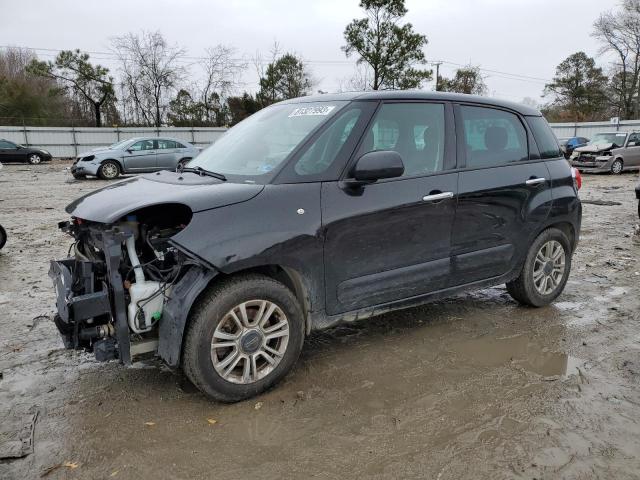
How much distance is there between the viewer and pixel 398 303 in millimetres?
3775

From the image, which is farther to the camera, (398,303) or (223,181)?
(398,303)

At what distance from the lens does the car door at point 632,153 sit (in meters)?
19.6

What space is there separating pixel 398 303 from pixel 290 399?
1083 millimetres

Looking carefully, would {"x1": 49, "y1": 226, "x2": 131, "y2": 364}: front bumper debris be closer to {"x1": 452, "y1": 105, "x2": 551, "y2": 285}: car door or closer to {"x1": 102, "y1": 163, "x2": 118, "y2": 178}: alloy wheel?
{"x1": 452, "y1": 105, "x2": 551, "y2": 285}: car door

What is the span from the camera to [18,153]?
26281 mm

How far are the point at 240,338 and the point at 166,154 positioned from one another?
16.7 m

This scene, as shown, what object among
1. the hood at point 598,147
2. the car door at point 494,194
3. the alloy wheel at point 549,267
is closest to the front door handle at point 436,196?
the car door at point 494,194

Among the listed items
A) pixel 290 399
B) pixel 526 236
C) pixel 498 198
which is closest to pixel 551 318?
pixel 526 236

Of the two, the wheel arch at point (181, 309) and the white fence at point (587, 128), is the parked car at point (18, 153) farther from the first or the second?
the white fence at point (587, 128)

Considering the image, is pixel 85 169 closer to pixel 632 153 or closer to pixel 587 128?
pixel 632 153

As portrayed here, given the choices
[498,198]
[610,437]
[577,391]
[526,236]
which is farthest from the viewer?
[526,236]

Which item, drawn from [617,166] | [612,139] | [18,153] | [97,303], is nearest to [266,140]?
[97,303]

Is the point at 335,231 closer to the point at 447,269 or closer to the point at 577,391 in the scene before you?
the point at 447,269

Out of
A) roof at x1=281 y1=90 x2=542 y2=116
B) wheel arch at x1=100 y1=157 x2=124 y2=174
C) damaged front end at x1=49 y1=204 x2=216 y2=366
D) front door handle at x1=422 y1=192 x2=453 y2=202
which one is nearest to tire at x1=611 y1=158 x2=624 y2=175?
roof at x1=281 y1=90 x2=542 y2=116
